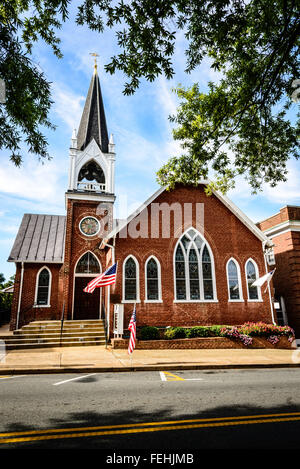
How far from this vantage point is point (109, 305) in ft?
51.1

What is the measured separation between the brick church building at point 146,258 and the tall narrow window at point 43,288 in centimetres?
7

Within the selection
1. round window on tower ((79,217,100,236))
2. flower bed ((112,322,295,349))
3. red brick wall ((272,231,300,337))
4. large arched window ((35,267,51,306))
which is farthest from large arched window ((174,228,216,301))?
large arched window ((35,267,51,306))

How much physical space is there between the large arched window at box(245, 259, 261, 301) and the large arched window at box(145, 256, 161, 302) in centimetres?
563

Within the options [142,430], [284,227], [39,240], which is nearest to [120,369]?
[142,430]

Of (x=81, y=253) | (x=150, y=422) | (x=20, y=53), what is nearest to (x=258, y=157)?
(x=20, y=53)

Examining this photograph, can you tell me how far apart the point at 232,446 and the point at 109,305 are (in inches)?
485

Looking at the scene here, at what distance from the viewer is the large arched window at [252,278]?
1772cm

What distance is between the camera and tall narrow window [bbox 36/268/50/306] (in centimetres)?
2039

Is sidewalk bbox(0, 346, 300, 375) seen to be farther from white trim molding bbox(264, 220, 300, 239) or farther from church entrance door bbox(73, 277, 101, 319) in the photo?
white trim molding bbox(264, 220, 300, 239)

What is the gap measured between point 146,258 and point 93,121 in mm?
13888

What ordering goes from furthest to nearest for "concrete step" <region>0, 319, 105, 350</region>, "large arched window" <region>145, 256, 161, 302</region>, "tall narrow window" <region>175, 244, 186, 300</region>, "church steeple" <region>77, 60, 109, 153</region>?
"church steeple" <region>77, 60, 109, 153</region>, "tall narrow window" <region>175, 244, 186, 300</region>, "large arched window" <region>145, 256, 161, 302</region>, "concrete step" <region>0, 319, 105, 350</region>

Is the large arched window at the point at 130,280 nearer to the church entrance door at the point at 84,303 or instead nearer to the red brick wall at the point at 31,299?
the church entrance door at the point at 84,303

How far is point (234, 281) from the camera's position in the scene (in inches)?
697
